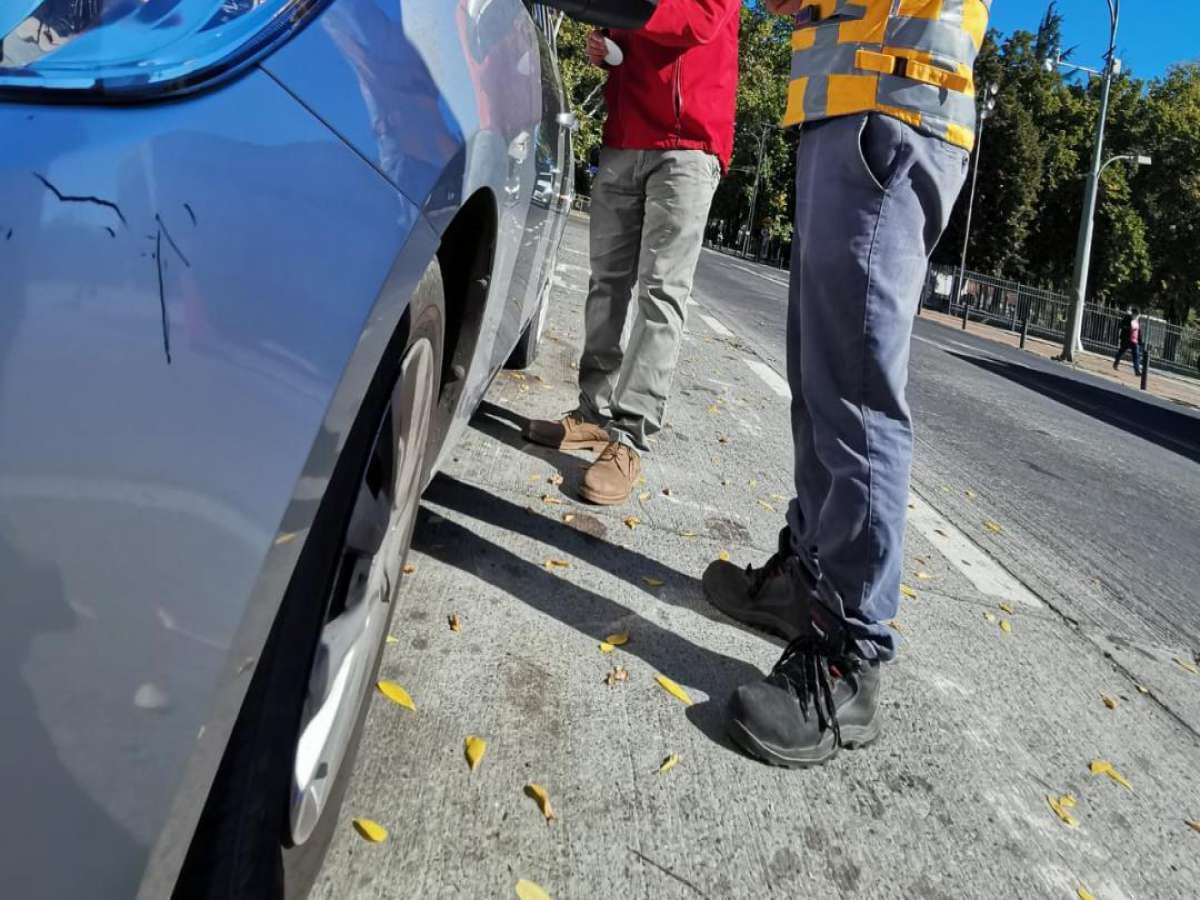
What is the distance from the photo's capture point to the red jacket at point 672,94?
3.06 metres

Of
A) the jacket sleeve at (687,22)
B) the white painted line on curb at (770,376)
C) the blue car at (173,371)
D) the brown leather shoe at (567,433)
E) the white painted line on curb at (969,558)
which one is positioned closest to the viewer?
the blue car at (173,371)

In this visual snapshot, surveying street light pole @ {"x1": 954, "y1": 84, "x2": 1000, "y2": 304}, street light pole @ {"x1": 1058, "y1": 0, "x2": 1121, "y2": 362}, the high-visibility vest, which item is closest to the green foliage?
street light pole @ {"x1": 954, "y1": 84, "x2": 1000, "y2": 304}

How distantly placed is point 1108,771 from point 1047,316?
38.9 meters

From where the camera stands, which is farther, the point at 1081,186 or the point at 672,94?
the point at 1081,186

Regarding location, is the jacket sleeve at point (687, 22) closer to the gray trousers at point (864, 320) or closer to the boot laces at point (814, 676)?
the gray trousers at point (864, 320)

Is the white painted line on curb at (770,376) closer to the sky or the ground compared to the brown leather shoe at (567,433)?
closer to the sky

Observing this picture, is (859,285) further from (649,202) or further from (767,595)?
(649,202)

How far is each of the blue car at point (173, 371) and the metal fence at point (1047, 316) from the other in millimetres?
33750

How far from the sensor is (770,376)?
22.1ft

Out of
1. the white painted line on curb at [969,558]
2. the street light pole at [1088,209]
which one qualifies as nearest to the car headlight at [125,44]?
the white painted line on curb at [969,558]

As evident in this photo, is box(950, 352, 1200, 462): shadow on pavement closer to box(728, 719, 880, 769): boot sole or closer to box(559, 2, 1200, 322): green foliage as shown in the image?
box(728, 719, 880, 769): boot sole

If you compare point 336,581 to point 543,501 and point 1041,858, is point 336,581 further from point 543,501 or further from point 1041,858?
point 543,501

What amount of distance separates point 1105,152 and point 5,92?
181 ft

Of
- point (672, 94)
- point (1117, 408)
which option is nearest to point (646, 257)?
point (672, 94)
